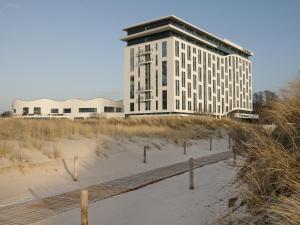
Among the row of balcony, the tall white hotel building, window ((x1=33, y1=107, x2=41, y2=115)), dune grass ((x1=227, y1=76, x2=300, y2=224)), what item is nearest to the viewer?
dune grass ((x1=227, y1=76, x2=300, y2=224))

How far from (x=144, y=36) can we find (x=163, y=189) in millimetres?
64154

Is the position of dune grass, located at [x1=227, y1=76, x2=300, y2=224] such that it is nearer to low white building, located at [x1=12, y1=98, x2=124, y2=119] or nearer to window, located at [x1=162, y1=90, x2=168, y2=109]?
window, located at [x1=162, y1=90, x2=168, y2=109]

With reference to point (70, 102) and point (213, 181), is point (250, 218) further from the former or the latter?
point (70, 102)

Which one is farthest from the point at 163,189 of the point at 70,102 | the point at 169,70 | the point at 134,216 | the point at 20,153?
the point at 70,102

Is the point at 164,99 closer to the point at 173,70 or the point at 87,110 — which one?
the point at 173,70

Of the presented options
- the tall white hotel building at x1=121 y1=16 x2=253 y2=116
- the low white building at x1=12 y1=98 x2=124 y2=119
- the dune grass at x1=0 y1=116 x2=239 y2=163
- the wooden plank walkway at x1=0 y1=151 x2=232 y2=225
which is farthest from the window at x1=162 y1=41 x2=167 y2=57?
the wooden plank walkway at x1=0 y1=151 x2=232 y2=225

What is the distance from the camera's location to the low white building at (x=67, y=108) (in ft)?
282

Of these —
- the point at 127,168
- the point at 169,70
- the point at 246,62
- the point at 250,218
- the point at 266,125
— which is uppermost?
the point at 246,62

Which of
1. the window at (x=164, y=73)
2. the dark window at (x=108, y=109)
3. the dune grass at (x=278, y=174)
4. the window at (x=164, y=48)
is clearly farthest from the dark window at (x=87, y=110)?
the dune grass at (x=278, y=174)

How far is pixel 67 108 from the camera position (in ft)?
298

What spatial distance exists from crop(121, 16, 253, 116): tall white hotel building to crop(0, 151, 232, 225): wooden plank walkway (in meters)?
53.9

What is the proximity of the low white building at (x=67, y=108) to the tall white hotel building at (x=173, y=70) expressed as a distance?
13.9m

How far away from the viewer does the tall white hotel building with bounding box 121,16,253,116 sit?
66562 millimetres

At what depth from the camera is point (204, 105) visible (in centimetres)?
7431
